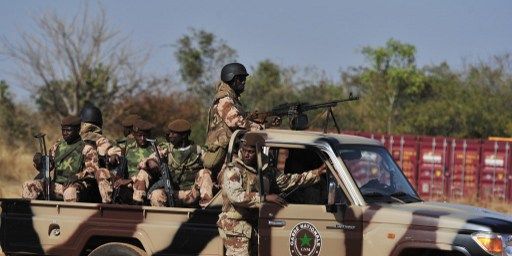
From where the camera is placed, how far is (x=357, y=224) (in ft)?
22.8

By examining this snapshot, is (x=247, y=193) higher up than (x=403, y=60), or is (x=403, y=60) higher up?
(x=403, y=60)

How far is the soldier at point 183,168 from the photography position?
26.7 feet

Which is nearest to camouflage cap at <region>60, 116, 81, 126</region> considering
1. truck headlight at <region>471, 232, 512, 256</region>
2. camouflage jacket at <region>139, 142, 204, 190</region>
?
camouflage jacket at <region>139, 142, 204, 190</region>

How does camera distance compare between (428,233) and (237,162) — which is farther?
(237,162)

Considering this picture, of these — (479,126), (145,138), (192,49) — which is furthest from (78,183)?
(192,49)

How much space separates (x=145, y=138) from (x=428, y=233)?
346cm

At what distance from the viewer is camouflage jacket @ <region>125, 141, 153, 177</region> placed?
29.9ft

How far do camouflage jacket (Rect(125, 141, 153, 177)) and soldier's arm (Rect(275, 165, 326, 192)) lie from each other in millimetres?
2028

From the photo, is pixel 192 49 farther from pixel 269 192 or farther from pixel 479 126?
pixel 269 192

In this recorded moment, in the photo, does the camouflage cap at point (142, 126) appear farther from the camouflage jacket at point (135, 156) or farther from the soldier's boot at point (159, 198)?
the soldier's boot at point (159, 198)

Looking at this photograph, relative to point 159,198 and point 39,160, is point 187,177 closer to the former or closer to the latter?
point 159,198

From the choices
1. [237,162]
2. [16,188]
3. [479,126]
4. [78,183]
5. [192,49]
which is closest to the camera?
[237,162]

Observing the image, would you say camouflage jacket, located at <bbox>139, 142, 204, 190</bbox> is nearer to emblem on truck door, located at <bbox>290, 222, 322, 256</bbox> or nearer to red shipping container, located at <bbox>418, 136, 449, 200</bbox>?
emblem on truck door, located at <bbox>290, 222, 322, 256</bbox>

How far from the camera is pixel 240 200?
280 inches
